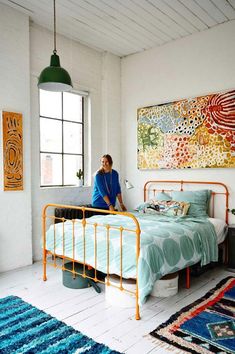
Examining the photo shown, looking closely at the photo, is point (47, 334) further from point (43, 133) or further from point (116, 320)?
point (43, 133)

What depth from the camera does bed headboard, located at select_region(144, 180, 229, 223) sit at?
13.1ft

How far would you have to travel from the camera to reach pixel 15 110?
3.71m

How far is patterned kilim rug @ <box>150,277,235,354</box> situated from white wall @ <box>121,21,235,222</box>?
4.90 ft

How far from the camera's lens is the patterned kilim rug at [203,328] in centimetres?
208

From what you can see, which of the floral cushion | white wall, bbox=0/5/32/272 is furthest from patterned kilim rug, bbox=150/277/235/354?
white wall, bbox=0/5/32/272

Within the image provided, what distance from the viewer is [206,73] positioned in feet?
13.6

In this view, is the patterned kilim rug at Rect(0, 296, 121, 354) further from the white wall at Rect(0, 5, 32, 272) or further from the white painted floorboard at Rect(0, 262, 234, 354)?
the white wall at Rect(0, 5, 32, 272)

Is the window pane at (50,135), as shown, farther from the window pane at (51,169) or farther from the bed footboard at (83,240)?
the bed footboard at (83,240)

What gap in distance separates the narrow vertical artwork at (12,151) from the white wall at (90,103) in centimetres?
28

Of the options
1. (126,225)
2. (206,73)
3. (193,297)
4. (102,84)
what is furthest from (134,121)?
(193,297)

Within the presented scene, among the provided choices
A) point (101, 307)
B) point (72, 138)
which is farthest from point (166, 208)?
point (72, 138)

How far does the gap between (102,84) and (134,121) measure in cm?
83

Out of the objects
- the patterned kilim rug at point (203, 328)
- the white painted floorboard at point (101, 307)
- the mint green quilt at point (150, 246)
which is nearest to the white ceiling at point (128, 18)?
the mint green quilt at point (150, 246)

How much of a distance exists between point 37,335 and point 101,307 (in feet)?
2.15
